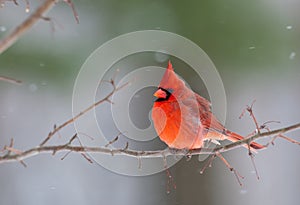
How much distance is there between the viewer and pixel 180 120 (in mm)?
2600

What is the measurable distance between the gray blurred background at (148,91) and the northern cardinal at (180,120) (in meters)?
1.63

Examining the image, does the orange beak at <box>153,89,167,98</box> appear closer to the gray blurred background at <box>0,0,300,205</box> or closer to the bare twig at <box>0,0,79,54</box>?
the bare twig at <box>0,0,79,54</box>

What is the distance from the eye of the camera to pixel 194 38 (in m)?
4.40

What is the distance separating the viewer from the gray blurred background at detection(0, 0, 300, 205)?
4473 mm

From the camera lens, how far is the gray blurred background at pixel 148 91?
447cm

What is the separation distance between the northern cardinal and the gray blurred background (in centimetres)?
163

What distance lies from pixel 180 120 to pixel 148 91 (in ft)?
6.23

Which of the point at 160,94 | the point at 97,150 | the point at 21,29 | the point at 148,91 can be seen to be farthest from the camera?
the point at 148,91

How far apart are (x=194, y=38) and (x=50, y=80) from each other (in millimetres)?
1309

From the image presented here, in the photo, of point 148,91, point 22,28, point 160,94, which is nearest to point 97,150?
point 22,28

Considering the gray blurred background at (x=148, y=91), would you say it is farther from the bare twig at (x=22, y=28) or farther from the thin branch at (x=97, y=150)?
the bare twig at (x=22, y=28)

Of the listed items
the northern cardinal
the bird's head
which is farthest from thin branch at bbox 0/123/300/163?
the bird's head

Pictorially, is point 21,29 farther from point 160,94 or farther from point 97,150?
point 160,94

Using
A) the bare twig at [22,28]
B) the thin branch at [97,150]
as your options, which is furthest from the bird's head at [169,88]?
the bare twig at [22,28]
